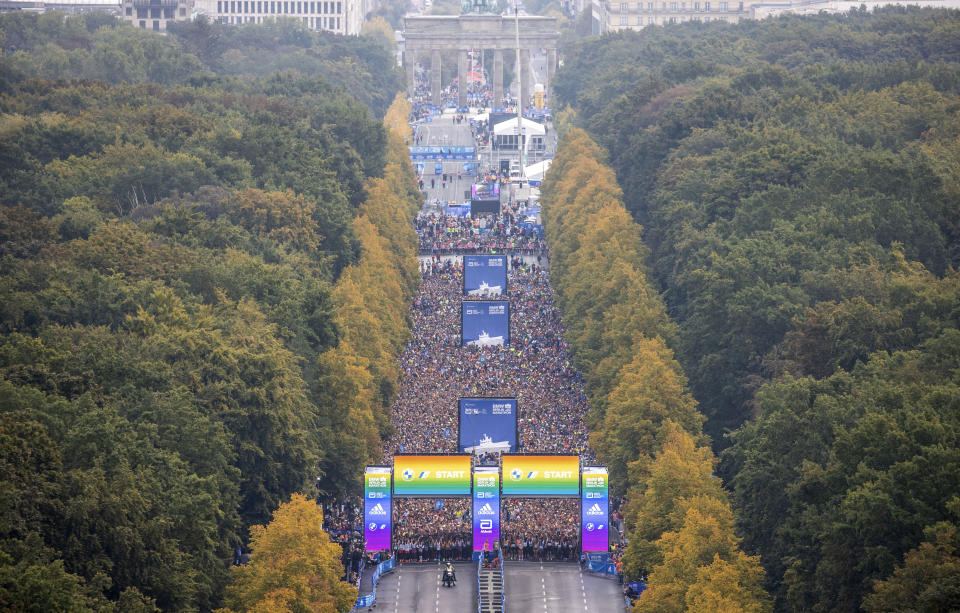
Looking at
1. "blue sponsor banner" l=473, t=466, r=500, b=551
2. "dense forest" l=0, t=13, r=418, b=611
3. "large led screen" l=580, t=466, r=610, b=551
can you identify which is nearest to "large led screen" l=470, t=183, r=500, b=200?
"dense forest" l=0, t=13, r=418, b=611

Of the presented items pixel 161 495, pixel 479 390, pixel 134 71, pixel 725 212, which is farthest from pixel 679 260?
pixel 134 71

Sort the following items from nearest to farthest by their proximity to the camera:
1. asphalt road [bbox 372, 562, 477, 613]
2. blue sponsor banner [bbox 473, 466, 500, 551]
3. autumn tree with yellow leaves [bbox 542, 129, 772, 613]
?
autumn tree with yellow leaves [bbox 542, 129, 772, 613], asphalt road [bbox 372, 562, 477, 613], blue sponsor banner [bbox 473, 466, 500, 551]

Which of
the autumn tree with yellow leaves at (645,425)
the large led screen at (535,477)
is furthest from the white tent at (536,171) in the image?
the large led screen at (535,477)

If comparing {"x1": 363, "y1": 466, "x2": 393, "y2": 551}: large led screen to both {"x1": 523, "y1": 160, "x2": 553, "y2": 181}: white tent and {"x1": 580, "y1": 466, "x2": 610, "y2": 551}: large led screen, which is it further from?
{"x1": 523, "y1": 160, "x2": 553, "y2": 181}: white tent

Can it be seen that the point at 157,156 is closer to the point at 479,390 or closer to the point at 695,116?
the point at 479,390

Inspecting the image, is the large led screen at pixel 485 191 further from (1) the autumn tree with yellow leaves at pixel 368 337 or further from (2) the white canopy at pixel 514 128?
(1) the autumn tree with yellow leaves at pixel 368 337
